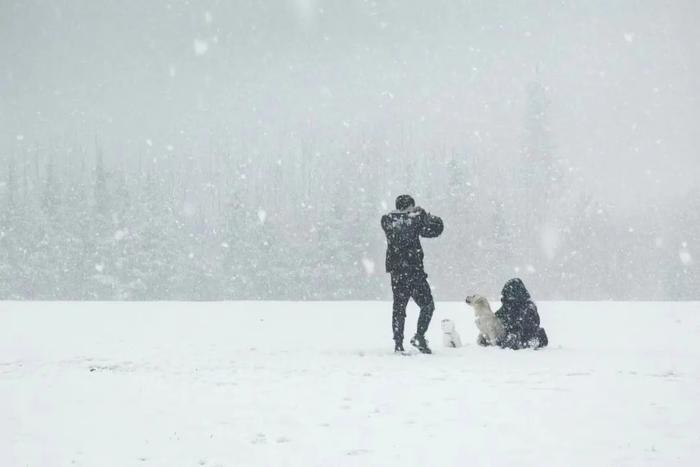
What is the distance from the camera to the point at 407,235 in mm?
10898

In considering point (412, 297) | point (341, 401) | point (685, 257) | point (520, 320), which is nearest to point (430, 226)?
point (412, 297)

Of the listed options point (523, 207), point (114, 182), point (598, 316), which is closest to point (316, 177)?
point (523, 207)

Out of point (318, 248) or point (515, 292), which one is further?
point (318, 248)

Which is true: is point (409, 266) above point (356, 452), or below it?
above

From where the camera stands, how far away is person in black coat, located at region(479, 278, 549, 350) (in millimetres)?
10930

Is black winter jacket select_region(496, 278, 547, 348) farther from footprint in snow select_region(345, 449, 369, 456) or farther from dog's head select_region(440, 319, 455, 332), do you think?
footprint in snow select_region(345, 449, 369, 456)

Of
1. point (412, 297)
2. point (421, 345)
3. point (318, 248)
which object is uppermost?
point (318, 248)

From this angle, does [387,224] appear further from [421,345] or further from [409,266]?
[421,345]

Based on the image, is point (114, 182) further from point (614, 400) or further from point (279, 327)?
point (614, 400)

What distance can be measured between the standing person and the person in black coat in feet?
4.13

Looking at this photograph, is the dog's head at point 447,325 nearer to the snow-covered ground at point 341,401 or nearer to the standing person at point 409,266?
the snow-covered ground at point 341,401

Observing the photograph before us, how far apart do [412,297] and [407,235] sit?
0.95 metres

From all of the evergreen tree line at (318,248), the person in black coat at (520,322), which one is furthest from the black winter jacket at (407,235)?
the evergreen tree line at (318,248)

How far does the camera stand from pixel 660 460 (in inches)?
199
